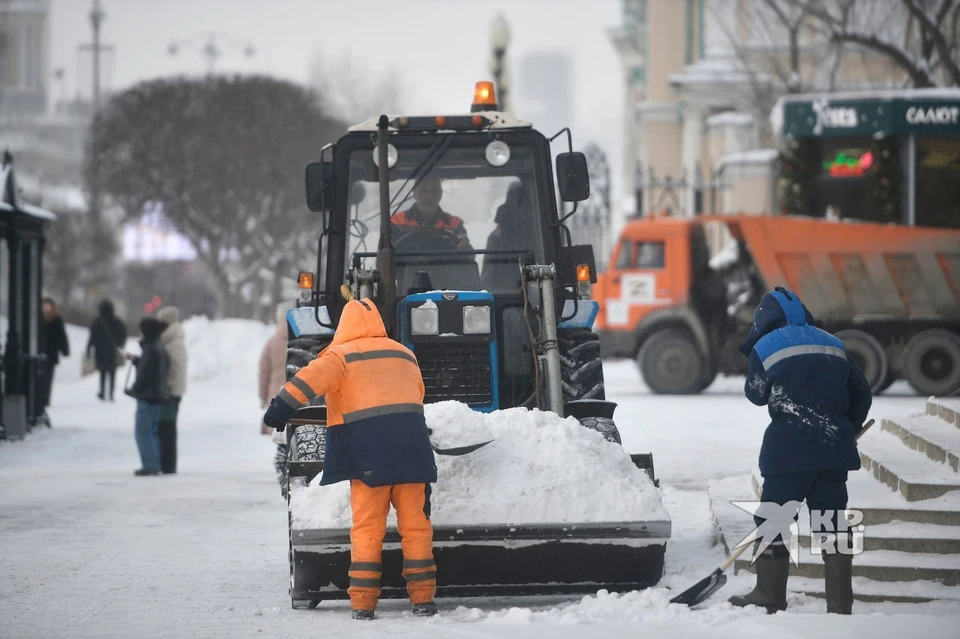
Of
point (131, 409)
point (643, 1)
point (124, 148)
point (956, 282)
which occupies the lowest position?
point (131, 409)

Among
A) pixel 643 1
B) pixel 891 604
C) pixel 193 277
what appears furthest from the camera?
pixel 193 277

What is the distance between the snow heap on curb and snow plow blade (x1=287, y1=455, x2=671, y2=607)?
5cm

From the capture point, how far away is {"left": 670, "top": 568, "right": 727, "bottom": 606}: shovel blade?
757 centimetres

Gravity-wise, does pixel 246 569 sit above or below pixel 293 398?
below

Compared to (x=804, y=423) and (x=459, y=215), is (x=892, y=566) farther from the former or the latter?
(x=459, y=215)

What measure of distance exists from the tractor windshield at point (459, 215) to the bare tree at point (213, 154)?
119 feet

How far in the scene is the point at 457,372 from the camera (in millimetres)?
9031

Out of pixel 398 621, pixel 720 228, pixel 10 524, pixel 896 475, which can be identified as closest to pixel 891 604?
pixel 896 475

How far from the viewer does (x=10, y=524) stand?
37.2 feet

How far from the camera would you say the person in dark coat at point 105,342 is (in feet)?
85.8

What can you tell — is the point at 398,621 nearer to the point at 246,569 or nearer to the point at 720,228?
the point at 246,569

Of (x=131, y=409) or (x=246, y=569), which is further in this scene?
(x=131, y=409)

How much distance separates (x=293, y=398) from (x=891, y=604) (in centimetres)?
321

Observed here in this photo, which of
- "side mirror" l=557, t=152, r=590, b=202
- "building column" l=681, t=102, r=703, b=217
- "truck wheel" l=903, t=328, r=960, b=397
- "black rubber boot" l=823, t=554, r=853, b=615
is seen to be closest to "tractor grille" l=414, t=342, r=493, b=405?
"side mirror" l=557, t=152, r=590, b=202
